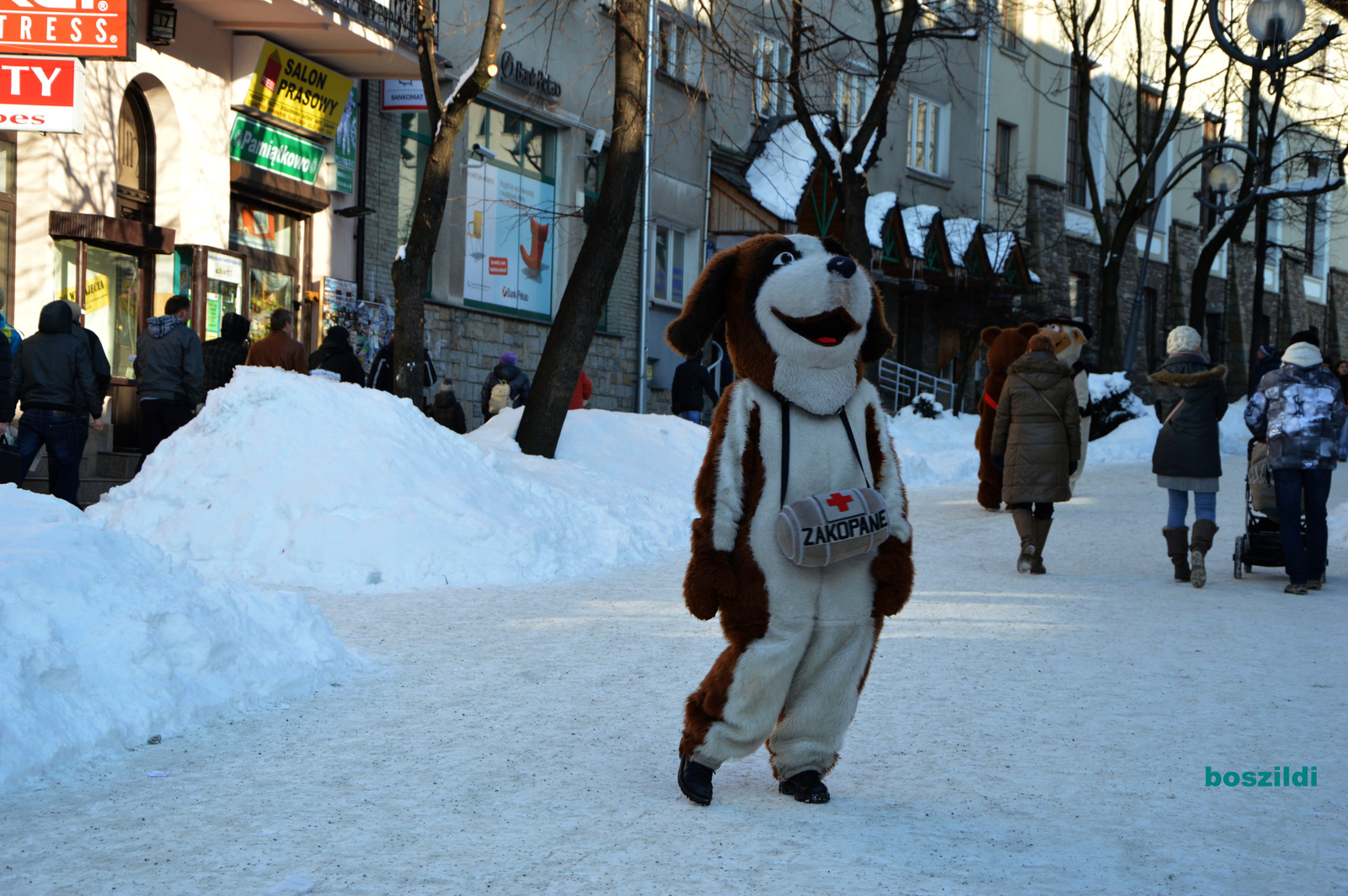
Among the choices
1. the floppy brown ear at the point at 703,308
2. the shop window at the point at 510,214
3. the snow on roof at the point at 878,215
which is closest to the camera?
the floppy brown ear at the point at 703,308

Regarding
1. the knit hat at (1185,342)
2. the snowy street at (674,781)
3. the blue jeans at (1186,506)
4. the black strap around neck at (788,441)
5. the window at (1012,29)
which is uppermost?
the window at (1012,29)

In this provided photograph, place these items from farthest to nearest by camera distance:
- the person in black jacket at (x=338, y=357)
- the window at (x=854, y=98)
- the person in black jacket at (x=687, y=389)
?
the window at (x=854, y=98), the person in black jacket at (x=687, y=389), the person in black jacket at (x=338, y=357)

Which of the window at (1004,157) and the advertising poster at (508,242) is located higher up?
the window at (1004,157)

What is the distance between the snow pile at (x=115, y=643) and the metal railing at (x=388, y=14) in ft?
39.5

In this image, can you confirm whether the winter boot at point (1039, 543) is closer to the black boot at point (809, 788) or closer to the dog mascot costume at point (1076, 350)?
the dog mascot costume at point (1076, 350)

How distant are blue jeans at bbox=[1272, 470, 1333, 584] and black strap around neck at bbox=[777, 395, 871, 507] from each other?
619 centimetres

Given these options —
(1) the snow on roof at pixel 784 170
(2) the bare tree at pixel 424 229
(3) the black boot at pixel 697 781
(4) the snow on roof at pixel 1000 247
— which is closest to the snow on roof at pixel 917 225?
(4) the snow on roof at pixel 1000 247

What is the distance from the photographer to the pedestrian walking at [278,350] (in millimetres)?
13367

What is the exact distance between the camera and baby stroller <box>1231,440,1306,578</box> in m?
9.96

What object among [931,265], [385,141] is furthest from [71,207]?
[931,265]

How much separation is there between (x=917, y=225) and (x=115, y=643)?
27007 millimetres

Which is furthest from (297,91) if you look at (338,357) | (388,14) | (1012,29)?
(1012,29)

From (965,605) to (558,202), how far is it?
15953 millimetres

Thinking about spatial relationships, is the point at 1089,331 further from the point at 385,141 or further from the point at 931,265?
the point at 931,265
